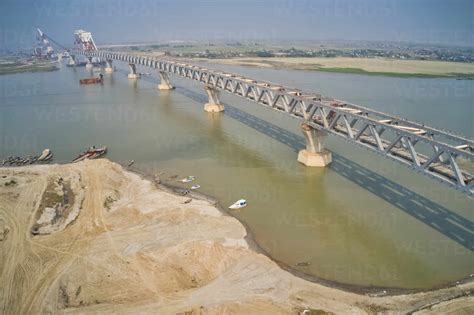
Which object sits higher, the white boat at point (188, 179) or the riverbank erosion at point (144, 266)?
the white boat at point (188, 179)

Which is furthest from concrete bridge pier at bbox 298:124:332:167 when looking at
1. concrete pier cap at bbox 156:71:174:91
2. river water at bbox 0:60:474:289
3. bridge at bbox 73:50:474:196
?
concrete pier cap at bbox 156:71:174:91

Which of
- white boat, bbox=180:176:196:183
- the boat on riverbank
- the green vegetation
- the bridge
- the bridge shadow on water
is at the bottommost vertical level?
the bridge shadow on water

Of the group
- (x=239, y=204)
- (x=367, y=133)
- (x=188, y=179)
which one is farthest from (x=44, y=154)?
(x=367, y=133)

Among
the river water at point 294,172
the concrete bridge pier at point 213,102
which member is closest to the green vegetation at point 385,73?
the river water at point 294,172

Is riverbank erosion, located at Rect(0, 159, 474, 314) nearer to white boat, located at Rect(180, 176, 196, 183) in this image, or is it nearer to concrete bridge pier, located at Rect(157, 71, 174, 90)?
white boat, located at Rect(180, 176, 196, 183)

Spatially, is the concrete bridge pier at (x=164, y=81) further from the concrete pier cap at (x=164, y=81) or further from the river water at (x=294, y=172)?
the river water at (x=294, y=172)

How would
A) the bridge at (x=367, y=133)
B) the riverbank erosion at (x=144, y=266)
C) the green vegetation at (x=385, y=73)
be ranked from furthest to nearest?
1. the green vegetation at (x=385, y=73)
2. the bridge at (x=367, y=133)
3. the riverbank erosion at (x=144, y=266)

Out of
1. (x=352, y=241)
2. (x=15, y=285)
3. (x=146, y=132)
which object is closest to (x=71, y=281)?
(x=15, y=285)
